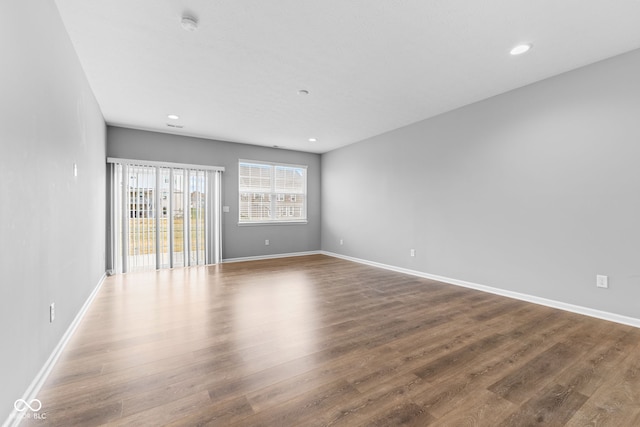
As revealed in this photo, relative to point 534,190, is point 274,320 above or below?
below

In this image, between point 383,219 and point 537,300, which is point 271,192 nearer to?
point 383,219

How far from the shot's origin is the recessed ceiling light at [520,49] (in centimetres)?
261

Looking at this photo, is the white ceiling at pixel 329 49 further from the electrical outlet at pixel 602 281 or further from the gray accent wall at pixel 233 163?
the electrical outlet at pixel 602 281

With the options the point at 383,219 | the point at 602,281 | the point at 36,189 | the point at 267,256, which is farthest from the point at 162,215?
the point at 602,281

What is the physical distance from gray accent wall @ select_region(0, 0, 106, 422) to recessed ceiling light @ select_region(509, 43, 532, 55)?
367 centimetres

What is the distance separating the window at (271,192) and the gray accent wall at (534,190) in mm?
2554

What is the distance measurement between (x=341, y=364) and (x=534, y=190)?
310 cm

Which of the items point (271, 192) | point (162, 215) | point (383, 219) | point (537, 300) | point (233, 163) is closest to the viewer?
point (537, 300)

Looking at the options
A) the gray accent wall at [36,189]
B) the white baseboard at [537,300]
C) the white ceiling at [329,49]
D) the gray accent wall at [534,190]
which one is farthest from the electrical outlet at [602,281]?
the gray accent wall at [36,189]

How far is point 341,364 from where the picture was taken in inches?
78.2

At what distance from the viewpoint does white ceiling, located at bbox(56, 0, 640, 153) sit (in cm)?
214

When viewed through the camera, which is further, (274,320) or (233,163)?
(233,163)

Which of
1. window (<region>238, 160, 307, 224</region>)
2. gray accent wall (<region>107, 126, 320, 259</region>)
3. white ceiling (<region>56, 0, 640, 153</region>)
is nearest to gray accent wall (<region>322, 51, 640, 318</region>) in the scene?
white ceiling (<region>56, 0, 640, 153</region>)

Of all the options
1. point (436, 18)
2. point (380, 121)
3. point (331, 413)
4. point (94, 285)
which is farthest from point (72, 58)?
point (380, 121)
